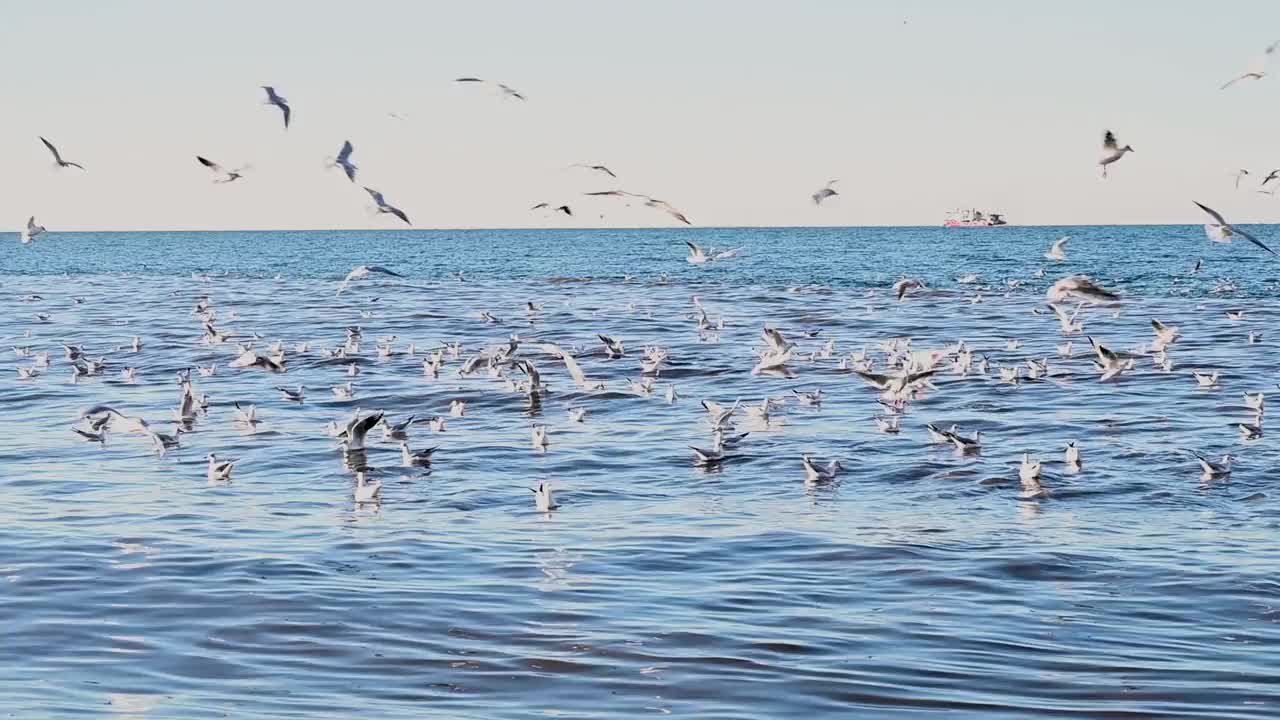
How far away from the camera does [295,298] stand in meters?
54.5

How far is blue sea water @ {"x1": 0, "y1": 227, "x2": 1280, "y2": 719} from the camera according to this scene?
841cm

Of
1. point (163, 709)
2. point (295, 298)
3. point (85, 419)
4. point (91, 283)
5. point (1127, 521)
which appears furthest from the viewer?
point (91, 283)

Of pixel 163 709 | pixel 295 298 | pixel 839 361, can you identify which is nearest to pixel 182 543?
pixel 163 709

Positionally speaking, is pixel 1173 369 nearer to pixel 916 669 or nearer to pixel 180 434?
pixel 180 434

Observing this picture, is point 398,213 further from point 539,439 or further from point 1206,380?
point 1206,380

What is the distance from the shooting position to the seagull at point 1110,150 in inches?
645

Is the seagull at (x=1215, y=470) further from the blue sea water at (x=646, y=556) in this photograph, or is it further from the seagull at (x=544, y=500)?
the seagull at (x=544, y=500)

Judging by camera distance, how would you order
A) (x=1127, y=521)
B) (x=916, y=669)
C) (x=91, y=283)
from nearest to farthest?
(x=916, y=669)
(x=1127, y=521)
(x=91, y=283)

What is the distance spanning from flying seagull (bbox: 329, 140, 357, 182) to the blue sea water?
2.98 meters

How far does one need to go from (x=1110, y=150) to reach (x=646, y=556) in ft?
25.2

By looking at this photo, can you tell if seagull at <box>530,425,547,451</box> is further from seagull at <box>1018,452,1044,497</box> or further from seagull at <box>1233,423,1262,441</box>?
seagull at <box>1233,423,1262,441</box>

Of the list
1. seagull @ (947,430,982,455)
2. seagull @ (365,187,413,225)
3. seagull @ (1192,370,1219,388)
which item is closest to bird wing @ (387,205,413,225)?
seagull @ (365,187,413,225)

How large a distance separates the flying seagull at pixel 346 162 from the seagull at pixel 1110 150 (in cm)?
778

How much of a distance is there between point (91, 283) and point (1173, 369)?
5196cm
